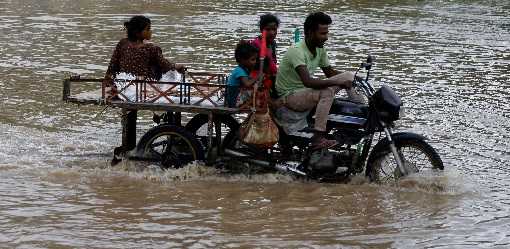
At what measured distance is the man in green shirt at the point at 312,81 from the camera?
7.74 meters

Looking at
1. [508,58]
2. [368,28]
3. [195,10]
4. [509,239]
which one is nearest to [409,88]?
[508,58]

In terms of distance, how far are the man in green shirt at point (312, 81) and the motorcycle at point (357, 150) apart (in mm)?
140

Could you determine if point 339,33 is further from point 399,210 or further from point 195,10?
point 399,210

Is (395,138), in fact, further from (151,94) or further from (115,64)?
(115,64)

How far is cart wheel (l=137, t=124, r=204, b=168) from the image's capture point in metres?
8.30

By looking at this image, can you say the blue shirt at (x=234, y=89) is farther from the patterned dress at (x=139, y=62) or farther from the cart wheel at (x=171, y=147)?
the patterned dress at (x=139, y=62)

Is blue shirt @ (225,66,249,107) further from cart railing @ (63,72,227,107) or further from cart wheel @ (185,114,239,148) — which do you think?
cart wheel @ (185,114,239,148)

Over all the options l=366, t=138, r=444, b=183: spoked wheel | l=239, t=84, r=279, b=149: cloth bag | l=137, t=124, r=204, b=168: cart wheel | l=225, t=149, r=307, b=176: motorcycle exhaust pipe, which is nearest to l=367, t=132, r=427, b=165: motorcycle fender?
l=366, t=138, r=444, b=183: spoked wheel

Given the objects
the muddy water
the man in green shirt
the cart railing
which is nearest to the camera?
the muddy water

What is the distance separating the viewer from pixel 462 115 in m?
11.6

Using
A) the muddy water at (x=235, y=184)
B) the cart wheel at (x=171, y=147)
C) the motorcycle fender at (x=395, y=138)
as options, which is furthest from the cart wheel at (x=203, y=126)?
the motorcycle fender at (x=395, y=138)

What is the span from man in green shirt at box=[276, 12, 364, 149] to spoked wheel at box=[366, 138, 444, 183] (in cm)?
43

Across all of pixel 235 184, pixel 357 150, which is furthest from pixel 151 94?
pixel 357 150

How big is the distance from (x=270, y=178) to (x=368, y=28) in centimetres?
1607
